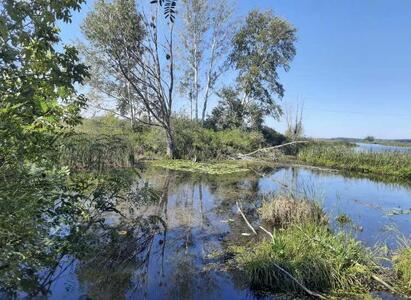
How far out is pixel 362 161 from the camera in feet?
74.2

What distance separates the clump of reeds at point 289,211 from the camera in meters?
7.89

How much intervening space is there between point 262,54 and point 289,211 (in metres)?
24.9

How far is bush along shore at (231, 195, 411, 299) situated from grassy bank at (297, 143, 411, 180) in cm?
1578

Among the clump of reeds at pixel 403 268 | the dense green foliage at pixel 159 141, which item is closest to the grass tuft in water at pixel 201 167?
the dense green foliage at pixel 159 141

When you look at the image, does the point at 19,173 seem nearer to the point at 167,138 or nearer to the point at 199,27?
the point at 167,138

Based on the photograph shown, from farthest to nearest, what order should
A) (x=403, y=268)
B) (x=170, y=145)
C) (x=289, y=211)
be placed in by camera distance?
(x=170, y=145) < (x=289, y=211) < (x=403, y=268)

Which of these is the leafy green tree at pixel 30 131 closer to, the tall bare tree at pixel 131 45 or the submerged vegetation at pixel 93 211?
the submerged vegetation at pixel 93 211

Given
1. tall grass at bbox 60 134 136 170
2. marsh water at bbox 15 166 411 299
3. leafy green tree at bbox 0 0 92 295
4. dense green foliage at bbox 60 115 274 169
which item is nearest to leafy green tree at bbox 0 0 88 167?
leafy green tree at bbox 0 0 92 295

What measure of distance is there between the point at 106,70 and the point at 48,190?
2292 cm

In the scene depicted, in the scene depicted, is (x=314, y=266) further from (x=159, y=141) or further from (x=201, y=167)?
(x=159, y=141)

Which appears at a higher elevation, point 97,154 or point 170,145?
point 170,145

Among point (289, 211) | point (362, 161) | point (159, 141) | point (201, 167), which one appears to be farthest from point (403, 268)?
point (362, 161)

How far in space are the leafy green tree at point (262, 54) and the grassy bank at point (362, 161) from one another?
25.9ft

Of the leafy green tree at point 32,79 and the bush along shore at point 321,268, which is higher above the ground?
the leafy green tree at point 32,79
